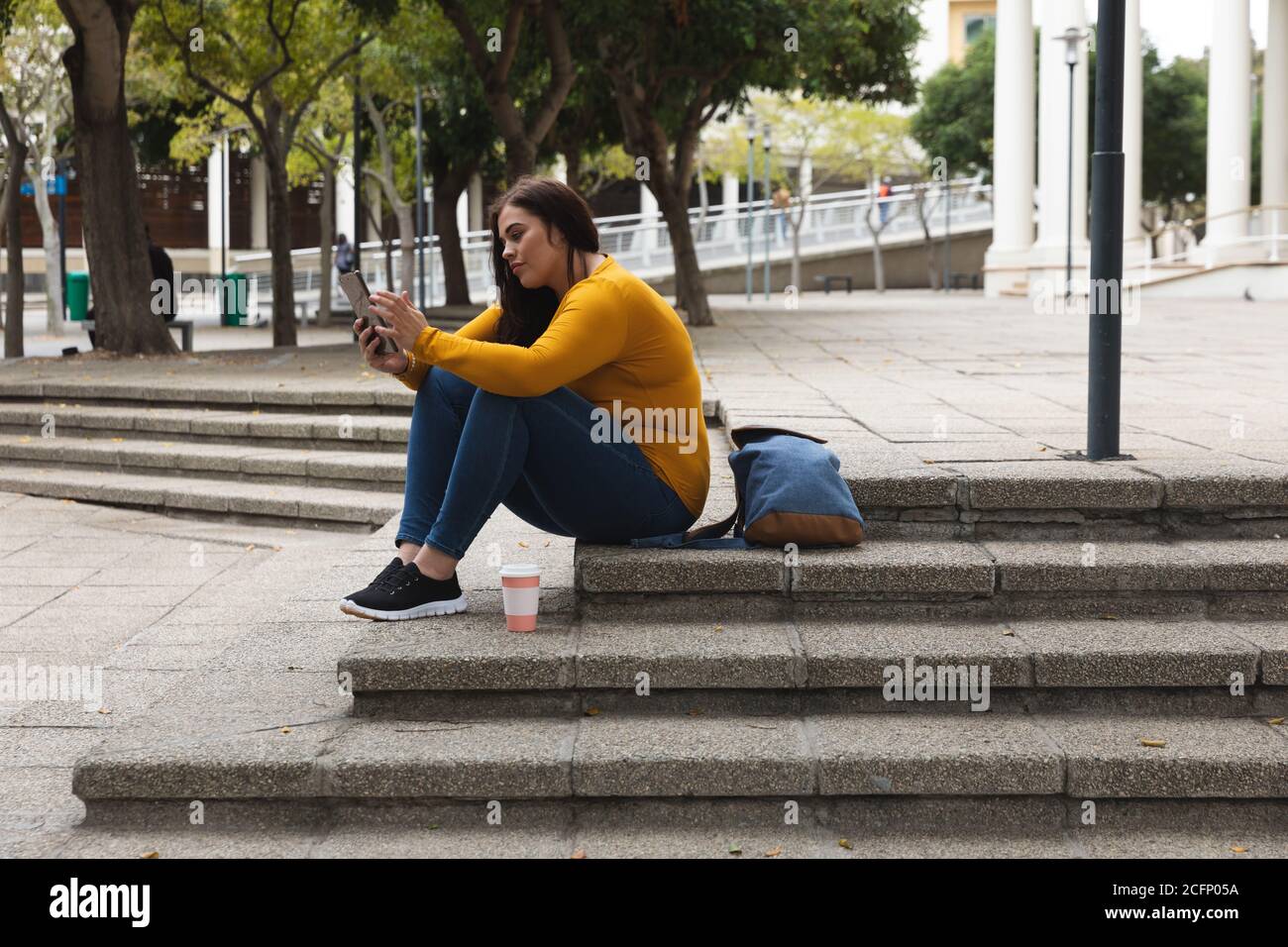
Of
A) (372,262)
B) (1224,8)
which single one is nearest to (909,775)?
(1224,8)

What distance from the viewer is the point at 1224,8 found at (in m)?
29.9

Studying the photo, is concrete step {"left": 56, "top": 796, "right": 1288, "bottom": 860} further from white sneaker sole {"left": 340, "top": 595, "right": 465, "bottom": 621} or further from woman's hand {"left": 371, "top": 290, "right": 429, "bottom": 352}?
woman's hand {"left": 371, "top": 290, "right": 429, "bottom": 352}

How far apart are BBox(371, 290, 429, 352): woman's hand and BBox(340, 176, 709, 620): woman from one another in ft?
0.25

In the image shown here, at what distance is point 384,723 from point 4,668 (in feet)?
6.74

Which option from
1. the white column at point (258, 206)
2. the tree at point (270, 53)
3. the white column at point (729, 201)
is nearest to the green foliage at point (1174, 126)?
the white column at point (729, 201)

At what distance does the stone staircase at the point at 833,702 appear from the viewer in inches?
150

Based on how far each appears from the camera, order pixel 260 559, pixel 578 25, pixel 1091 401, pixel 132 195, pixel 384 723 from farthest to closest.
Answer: pixel 578 25 < pixel 132 195 < pixel 260 559 < pixel 1091 401 < pixel 384 723

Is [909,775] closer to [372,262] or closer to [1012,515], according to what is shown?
[1012,515]

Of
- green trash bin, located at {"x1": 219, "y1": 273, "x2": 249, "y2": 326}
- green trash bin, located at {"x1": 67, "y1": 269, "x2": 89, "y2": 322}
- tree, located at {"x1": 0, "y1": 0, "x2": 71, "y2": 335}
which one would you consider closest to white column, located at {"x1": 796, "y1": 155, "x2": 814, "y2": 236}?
green trash bin, located at {"x1": 219, "y1": 273, "x2": 249, "y2": 326}

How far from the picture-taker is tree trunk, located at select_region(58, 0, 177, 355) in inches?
535

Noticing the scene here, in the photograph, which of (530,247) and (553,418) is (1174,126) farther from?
(553,418)

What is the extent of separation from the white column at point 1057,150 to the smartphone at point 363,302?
28227 millimetres
